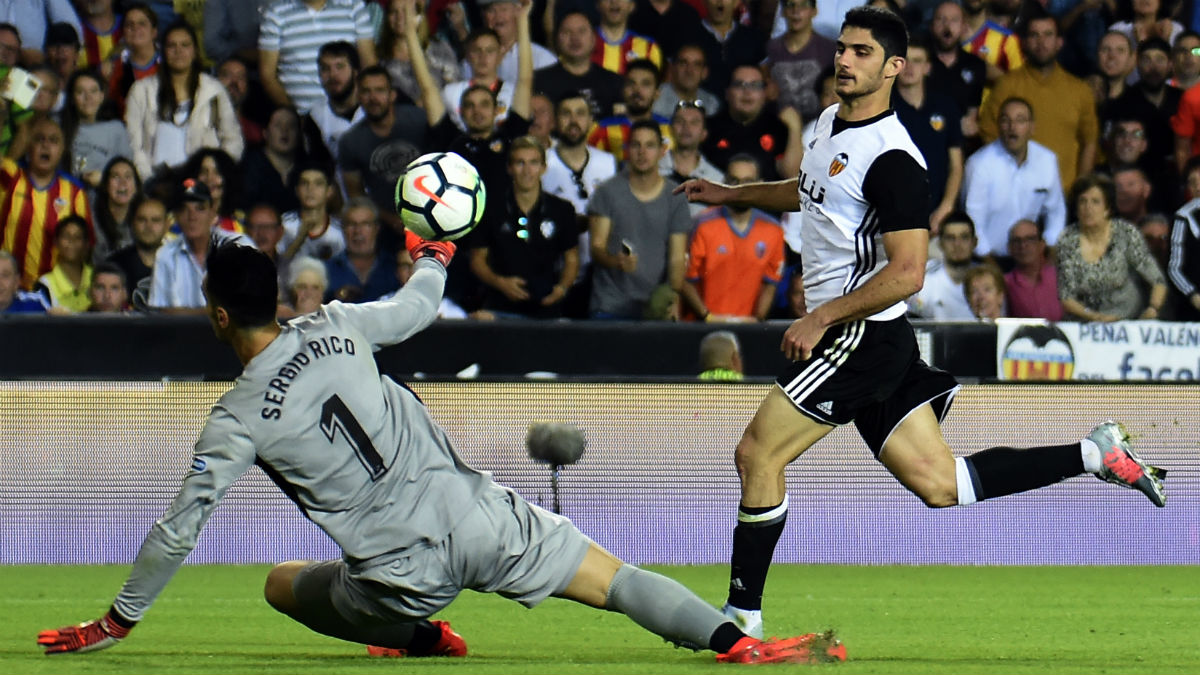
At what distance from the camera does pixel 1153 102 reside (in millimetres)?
12422

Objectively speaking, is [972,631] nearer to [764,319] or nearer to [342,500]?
[342,500]

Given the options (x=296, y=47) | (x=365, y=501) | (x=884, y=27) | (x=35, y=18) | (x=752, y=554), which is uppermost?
(x=884, y=27)

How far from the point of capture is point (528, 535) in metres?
5.23

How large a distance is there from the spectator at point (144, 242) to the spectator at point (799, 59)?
4.23 meters

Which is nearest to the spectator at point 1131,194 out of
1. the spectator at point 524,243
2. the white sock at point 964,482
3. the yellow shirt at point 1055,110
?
the yellow shirt at point 1055,110

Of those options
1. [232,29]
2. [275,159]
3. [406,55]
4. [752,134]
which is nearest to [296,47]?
[232,29]

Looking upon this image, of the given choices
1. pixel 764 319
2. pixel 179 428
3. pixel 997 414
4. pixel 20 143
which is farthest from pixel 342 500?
pixel 20 143

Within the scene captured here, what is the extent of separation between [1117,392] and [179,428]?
5.00 m

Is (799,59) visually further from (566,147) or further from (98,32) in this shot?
(98,32)

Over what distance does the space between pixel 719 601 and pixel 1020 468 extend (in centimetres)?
207

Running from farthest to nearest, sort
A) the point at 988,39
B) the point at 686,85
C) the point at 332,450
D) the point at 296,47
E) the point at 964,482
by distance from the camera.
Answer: the point at 988,39
the point at 686,85
the point at 296,47
the point at 964,482
the point at 332,450

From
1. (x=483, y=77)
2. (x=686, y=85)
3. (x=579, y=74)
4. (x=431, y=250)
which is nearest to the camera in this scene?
(x=431, y=250)

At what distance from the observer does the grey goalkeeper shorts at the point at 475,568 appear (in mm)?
5133

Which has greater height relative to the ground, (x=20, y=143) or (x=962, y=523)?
(x=20, y=143)
